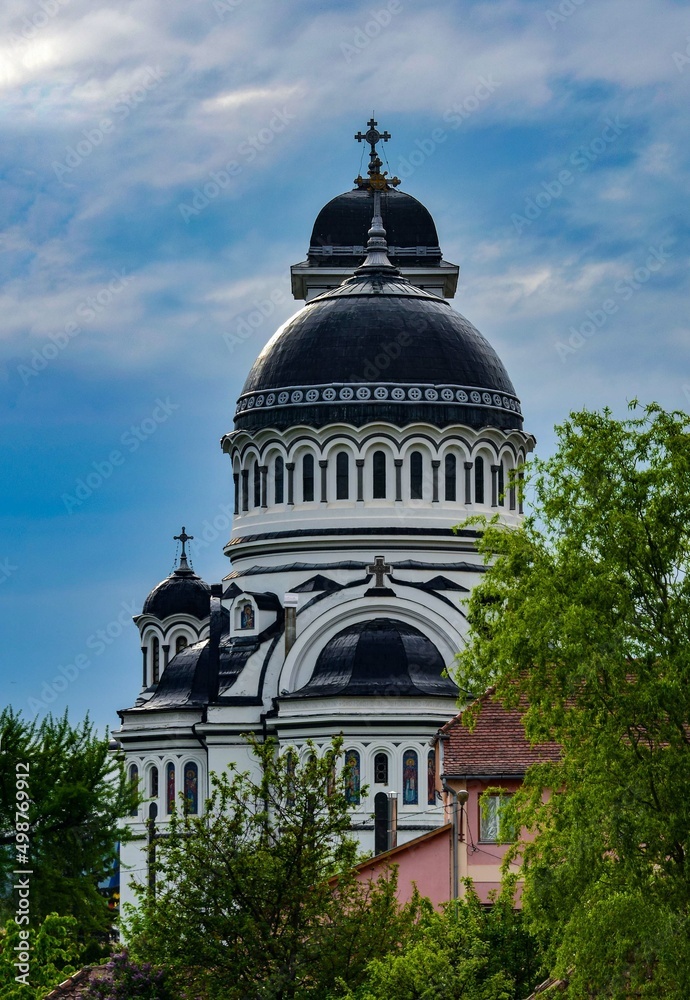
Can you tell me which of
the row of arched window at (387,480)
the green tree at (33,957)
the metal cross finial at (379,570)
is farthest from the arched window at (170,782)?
the green tree at (33,957)

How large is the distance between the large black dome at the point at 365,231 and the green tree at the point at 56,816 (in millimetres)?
39875

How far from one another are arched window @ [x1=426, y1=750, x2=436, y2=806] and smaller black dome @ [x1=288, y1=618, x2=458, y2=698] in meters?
1.65

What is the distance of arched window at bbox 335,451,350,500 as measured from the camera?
64.8 meters

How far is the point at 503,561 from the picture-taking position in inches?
1157

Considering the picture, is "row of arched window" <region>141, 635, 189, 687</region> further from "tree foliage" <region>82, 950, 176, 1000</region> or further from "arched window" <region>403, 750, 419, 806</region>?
"tree foliage" <region>82, 950, 176, 1000</region>

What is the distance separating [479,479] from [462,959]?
3488 cm

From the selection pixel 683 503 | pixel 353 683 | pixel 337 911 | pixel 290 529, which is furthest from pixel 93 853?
pixel 290 529

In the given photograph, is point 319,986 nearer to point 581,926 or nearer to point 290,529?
point 581,926

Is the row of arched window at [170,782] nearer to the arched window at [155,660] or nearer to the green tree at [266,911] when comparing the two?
the arched window at [155,660]

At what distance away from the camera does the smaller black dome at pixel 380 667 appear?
5834 cm

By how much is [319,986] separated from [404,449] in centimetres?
3480

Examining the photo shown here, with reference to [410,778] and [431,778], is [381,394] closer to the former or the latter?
[410,778]

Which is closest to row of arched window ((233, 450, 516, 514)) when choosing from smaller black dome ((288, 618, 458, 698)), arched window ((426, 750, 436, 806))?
smaller black dome ((288, 618, 458, 698))

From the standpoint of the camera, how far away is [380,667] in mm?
58969
